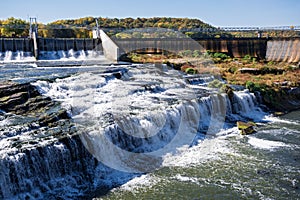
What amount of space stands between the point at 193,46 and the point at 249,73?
456 inches

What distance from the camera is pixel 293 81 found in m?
26.6

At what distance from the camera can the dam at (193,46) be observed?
109 ft

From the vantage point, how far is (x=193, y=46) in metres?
39.9

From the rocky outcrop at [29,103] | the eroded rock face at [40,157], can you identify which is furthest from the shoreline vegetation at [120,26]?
the eroded rock face at [40,157]

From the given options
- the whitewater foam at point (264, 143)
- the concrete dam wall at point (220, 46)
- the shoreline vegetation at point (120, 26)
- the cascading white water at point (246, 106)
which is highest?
the shoreline vegetation at point (120, 26)

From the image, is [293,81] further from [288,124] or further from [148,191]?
[148,191]

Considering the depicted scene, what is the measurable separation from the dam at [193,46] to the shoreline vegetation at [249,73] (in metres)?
1.42

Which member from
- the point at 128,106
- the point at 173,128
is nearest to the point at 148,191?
the point at 173,128

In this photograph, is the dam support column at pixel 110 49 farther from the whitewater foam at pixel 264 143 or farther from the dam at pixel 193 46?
the whitewater foam at pixel 264 143

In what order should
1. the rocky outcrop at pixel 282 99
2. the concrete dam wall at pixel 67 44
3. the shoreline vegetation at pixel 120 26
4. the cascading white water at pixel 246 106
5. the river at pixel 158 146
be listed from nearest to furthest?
the river at pixel 158 146
the cascading white water at pixel 246 106
the rocky outcrop at pixel 282 99
the concrete dam wall at pixel 67 44
the shoreline vegetation at pixel 120 26

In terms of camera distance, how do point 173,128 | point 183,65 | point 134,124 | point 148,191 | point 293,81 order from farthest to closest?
point 183,65
point 293,81
point 173,128
point 134,124
point 148,191

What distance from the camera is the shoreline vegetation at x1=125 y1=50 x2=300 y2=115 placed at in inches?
939

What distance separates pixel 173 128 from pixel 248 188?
5.95m

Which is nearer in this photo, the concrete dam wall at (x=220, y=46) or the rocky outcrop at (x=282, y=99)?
the rocky outcrop at (x=282, y=99)
